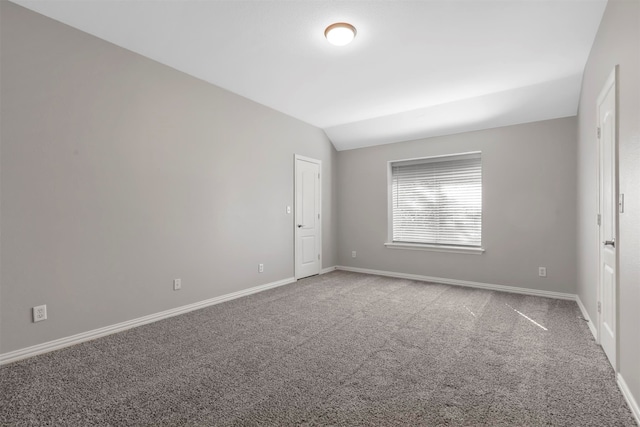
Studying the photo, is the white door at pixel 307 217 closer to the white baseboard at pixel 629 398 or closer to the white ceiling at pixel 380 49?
the white ceiling at pixel 380 49

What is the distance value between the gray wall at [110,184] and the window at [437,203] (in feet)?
8.65

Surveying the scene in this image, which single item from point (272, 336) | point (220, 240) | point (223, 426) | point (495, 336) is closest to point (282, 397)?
point (223, 426)

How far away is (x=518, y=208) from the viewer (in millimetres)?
4484

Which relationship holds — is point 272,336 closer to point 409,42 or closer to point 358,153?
point 409,42

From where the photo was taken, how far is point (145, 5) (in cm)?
250

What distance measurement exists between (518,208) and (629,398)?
3.08 meters

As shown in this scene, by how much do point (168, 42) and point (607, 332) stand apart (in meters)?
4.60

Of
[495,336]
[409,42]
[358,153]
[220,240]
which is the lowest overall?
[495,336]

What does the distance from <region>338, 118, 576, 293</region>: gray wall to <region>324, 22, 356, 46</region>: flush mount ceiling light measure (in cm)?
296

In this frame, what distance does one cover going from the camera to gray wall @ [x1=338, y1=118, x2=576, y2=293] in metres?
4.17

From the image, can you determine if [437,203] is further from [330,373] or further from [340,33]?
[330,373]

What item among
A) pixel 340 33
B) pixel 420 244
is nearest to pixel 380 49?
pixel 340 33

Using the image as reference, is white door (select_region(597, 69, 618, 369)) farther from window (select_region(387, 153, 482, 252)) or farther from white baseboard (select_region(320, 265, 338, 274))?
white baseboard (select_region(320, 265, 338, 274))

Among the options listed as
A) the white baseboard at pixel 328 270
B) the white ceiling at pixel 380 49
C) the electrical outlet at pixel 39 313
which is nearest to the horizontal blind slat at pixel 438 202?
the white ceiling at pixel 380 49
